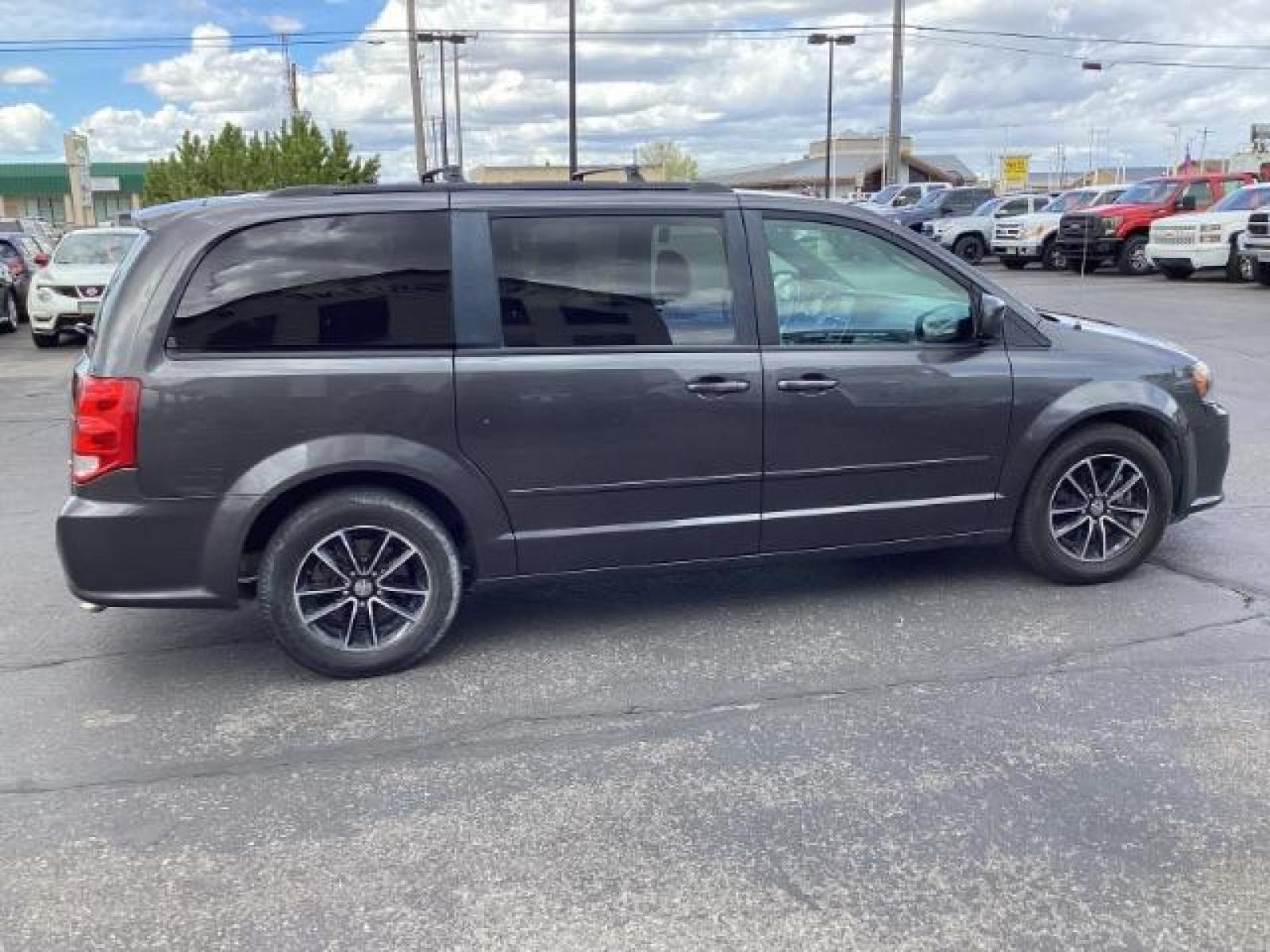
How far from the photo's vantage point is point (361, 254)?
4.27 metres

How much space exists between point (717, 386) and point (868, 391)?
68cm

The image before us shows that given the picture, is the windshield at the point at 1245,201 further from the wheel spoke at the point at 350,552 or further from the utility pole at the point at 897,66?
the wheel spoke at the point at 350,552

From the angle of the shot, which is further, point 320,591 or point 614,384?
point 614,384

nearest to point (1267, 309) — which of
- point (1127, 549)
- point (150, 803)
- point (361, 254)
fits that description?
point (1127, 549)

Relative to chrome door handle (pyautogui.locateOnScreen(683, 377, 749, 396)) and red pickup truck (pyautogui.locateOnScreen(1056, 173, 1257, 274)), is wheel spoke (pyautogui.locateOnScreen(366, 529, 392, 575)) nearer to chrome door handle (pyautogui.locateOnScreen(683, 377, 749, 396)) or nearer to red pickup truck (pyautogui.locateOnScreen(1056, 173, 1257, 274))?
chrome door handle (pyautogui.locateOnScreen(683, 377, 749, 396))

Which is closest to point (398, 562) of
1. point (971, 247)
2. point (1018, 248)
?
point (1018, 248)

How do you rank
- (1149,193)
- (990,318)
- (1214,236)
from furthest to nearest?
(1149,193) < (1214,236) < (990,318)

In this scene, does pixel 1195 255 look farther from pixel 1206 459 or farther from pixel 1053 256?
pixel 1206 459

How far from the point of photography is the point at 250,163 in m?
32.8

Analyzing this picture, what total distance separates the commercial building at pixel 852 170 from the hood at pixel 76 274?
188 ft

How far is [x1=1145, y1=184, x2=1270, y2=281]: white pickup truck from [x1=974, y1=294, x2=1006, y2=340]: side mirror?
63.0 ft

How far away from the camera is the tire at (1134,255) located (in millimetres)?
24828

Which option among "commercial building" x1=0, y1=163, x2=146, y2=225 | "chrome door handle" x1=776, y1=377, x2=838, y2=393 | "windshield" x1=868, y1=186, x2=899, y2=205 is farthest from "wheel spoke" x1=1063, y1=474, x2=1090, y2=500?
"commercial building" x1=0, y1=163, x2=146, y2=225

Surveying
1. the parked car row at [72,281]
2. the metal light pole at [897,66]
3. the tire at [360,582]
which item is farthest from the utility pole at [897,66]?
the tire at [360,582]
